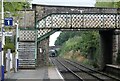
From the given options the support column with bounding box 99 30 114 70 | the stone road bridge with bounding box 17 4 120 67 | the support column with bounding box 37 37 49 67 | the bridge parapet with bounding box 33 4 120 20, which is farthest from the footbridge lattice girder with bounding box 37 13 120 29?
the support column with bounding box 37 37 49 67

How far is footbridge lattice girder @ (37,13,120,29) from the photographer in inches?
1639

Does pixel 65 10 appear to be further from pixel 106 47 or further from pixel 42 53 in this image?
pixel 106 47

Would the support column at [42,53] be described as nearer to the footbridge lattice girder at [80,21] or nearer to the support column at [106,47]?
the footbridge lattice girder at [80,21]

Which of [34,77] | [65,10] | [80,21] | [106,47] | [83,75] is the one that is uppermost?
[65,10]

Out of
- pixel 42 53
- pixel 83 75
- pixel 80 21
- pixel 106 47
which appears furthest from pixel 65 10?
pixel 83 75

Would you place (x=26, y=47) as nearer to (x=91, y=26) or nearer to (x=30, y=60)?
(x=30, y=60)

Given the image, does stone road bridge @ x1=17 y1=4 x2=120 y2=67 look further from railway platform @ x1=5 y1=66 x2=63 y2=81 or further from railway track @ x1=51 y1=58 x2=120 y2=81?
railway platform @ x1=5 y1=66 x2=63 y2=81

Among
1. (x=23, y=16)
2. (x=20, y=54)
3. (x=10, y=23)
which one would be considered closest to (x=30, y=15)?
(x=23, y=16)

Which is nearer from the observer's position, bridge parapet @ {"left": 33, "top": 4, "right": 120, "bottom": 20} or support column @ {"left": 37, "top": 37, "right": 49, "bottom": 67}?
bridge parapet @ {"left": 33, "top": 4, "right": 120, "bottom": 20}

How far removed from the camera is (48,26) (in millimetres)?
41719

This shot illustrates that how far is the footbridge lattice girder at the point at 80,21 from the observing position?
4162 cm

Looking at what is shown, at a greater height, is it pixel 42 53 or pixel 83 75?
pixel 42 53

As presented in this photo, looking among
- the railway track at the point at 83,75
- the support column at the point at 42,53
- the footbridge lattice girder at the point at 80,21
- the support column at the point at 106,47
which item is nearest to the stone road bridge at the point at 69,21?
the footbridge lattice girder at the point at 80,21

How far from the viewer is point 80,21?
41.8 m
